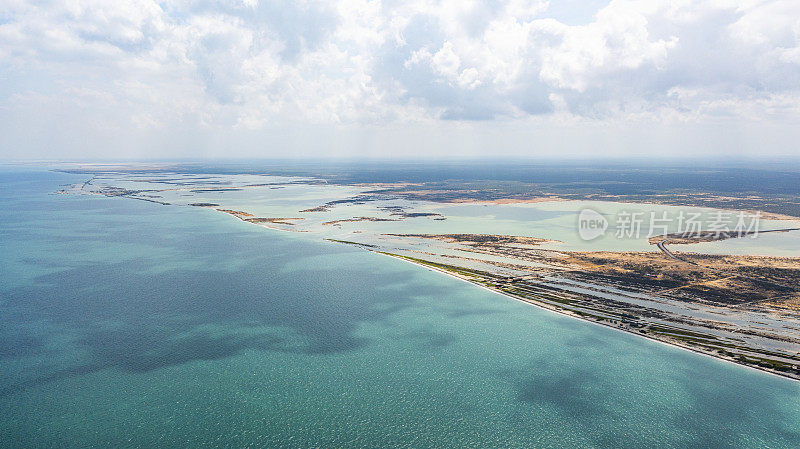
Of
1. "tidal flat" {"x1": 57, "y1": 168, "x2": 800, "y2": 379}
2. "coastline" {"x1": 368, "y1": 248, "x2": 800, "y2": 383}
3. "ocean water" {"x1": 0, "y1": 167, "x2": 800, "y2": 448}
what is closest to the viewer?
"ocean water" {"x1": 0, "y1": 167, "x2": 800, "y2": 448}

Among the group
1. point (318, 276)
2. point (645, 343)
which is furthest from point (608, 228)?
point (318, 276)

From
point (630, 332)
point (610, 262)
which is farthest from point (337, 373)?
point (610, 262)

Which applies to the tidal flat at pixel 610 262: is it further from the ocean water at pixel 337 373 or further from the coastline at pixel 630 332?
the ocean water at pixel 337 373

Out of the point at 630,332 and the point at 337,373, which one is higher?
the point at 630,332

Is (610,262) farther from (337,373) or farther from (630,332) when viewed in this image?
(337,373)

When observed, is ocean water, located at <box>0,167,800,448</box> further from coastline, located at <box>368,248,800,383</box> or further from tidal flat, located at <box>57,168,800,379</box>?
tidal flat, located at <box>57,168,800,379</box>

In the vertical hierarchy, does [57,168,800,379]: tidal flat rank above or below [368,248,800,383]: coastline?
above

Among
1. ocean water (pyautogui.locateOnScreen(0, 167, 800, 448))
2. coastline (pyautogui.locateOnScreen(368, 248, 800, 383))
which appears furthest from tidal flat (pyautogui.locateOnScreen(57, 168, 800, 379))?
ocean water (pyautogui.locateOnScreen(0, 167, 800, 448))

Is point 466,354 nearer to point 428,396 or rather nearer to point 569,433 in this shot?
point 428,396
